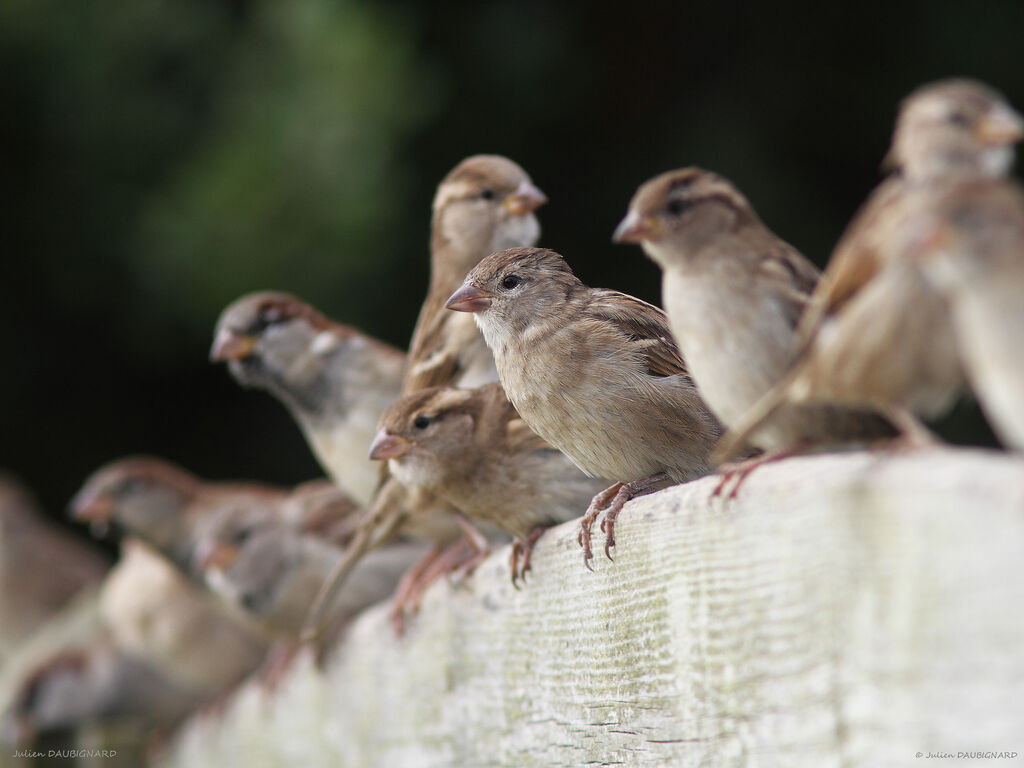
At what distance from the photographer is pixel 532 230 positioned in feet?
7.49

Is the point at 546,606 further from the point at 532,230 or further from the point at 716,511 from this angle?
the point at 532,230

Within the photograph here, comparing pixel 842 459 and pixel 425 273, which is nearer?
pixel 842 459

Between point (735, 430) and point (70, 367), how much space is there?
5131mm

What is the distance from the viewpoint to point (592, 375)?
1775mm

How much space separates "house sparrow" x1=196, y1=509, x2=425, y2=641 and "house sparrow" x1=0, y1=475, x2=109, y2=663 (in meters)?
2.17

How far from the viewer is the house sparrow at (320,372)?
2998 millimetres

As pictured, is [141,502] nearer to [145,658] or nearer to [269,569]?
[145,658]

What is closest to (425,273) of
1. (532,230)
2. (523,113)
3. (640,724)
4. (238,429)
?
(523,113)

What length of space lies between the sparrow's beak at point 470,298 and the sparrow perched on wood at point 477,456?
1.43 feet

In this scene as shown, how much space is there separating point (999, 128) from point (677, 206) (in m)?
0.40
